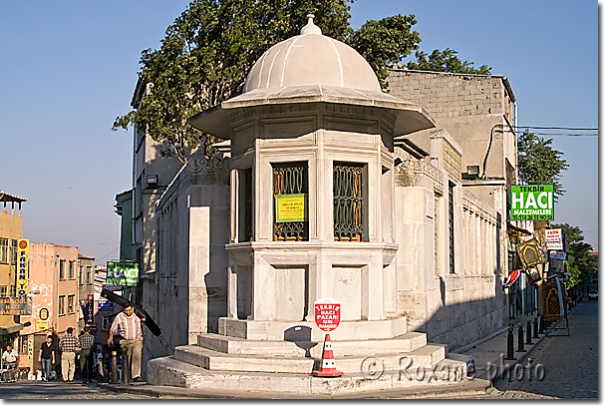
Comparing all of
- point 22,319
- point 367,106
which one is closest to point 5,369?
point 22,319

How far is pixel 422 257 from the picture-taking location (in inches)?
674

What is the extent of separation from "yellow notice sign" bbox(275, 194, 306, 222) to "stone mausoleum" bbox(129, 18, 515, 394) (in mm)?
19

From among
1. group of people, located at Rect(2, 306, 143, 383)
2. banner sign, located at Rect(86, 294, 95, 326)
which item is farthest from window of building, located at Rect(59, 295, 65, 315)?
group of people, located at Rect(2, 306, 143, 383)

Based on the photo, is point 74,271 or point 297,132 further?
point 74,271

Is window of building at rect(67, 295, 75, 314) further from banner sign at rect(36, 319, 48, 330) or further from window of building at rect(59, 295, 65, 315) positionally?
banner sign at rect(36, 319, 48, 330)

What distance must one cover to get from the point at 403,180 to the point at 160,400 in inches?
299

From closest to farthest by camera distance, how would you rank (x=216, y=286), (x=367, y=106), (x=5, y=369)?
(x=367, y=106), (x=216, y=286), (x=5, y=369)

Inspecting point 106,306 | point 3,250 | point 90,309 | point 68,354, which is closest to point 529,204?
point 68,354

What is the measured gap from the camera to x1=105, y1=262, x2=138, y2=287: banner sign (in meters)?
39.7

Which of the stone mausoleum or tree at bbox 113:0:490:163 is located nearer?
the stone mausoleum

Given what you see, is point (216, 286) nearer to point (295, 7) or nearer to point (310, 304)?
point (310, 304)

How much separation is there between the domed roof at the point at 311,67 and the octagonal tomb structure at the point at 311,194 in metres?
0.02

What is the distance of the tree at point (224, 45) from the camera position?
87.2 ft

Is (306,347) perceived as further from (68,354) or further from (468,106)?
(468,106)
